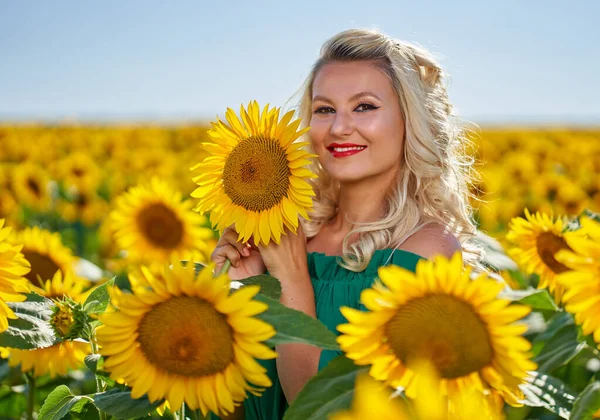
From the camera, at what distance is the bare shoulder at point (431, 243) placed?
98.0 inches

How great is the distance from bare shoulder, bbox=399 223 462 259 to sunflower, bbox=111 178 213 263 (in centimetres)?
170

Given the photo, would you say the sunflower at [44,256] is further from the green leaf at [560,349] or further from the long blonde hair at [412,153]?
the green leaf at [560,349]

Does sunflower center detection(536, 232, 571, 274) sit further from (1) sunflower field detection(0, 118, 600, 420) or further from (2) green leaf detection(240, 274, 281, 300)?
(2) green leaf detection(240, 274, 281, 300)

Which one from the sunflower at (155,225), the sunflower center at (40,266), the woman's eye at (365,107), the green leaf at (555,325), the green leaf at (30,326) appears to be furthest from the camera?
the sunflower at (155,225)

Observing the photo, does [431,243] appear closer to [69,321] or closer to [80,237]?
[69,321]

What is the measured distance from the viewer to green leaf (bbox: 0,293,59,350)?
74.3 inches

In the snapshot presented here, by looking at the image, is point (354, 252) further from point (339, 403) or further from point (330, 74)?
point (339, 403)

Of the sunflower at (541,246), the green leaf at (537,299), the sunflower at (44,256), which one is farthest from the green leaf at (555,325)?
the sunflower at (44,256)

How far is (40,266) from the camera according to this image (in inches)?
121

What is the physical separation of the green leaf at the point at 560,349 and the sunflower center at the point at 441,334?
82 cm

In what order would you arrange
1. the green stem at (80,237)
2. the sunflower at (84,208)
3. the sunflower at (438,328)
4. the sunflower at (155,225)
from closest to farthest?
1. the sunflower at (438,328)
2. the sunflower at (155,225)
3. the green stem at (80,237)
4. the sunflower at (84,208)

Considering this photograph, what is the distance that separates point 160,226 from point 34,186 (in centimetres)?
320

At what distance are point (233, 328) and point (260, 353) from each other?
7 cm

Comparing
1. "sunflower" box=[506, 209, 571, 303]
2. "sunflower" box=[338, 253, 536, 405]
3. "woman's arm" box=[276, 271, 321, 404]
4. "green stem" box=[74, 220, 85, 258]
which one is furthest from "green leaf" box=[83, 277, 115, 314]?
"green stem" box=[74, 220, 85, 258]
